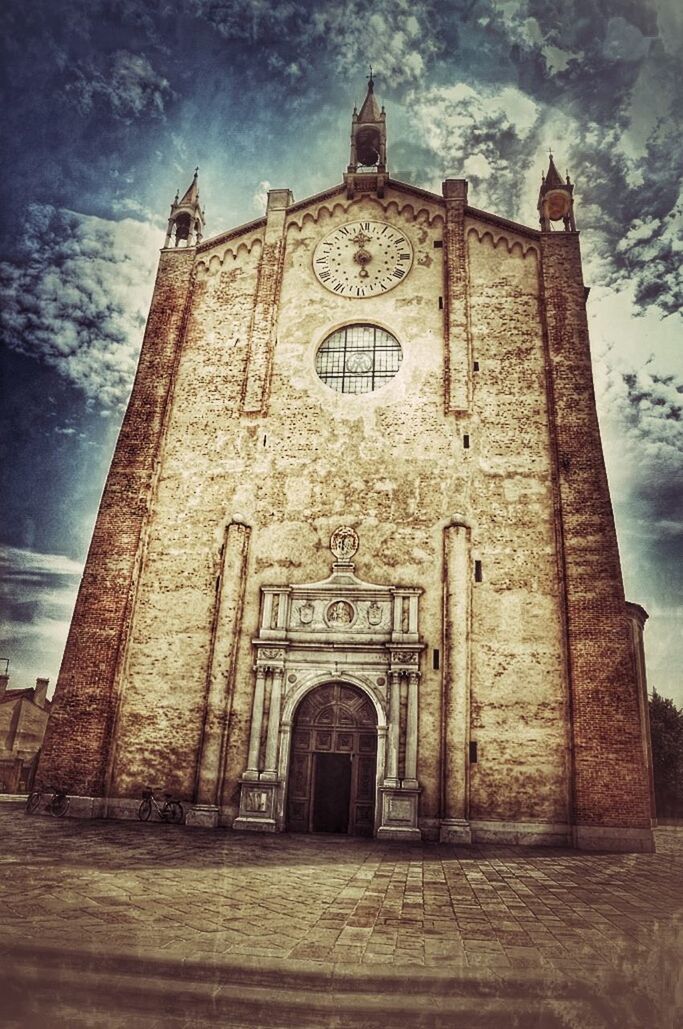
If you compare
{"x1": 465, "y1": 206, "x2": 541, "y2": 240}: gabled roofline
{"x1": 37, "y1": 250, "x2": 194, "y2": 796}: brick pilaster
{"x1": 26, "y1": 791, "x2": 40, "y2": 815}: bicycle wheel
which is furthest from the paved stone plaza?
{"x1": 465, "y1": 206, "x2": 541, "y2": 240}: gabled roofline

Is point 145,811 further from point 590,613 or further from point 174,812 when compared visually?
point 590,613

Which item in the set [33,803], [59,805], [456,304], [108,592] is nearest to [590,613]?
[456,304]

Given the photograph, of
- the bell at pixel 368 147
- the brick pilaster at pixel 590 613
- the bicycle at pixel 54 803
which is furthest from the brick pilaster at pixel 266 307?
the bicycle at pixel 54 803

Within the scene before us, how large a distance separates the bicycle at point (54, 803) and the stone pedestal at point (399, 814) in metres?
6.81

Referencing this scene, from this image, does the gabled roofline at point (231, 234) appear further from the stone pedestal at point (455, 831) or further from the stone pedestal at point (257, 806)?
the stone pedestal at point (455, 831)

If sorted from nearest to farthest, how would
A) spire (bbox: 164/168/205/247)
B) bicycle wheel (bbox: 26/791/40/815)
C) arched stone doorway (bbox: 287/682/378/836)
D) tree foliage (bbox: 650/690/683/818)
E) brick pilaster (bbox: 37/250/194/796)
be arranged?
arched stone doorway (bbox: 287/682/378/836) → bicycle wheel (bbox: 26/791/40/815) → brick pilaster (bbox: 37/250/194/796) → tree foliage (bbox: 650/690/683/818) → spire (bbox: 164/168/205/247)

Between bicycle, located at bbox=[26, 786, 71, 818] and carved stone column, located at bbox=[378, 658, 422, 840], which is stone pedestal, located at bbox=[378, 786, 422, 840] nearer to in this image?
carved stone column, located at bbox=[378, 658, 422, 840]

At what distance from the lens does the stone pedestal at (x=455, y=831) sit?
1288 centimetres

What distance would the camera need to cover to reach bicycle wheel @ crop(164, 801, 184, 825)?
1384 centimetres

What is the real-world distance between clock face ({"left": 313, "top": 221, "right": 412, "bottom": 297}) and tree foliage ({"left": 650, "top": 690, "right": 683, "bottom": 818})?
12.9 metres

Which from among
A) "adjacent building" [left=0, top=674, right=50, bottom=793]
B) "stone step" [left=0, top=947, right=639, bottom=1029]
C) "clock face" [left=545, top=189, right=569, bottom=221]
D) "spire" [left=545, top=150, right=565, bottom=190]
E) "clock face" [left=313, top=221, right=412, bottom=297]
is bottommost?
"stone step" [left=0, top=947, right=639, bottom=1029]

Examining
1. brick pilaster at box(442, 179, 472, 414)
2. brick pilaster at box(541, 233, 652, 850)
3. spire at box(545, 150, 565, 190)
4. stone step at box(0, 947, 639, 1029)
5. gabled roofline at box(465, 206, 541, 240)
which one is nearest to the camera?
stone step at box(0, 947, 639, 1029)

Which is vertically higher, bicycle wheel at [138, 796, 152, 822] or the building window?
the building window

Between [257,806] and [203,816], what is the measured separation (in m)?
1.19
